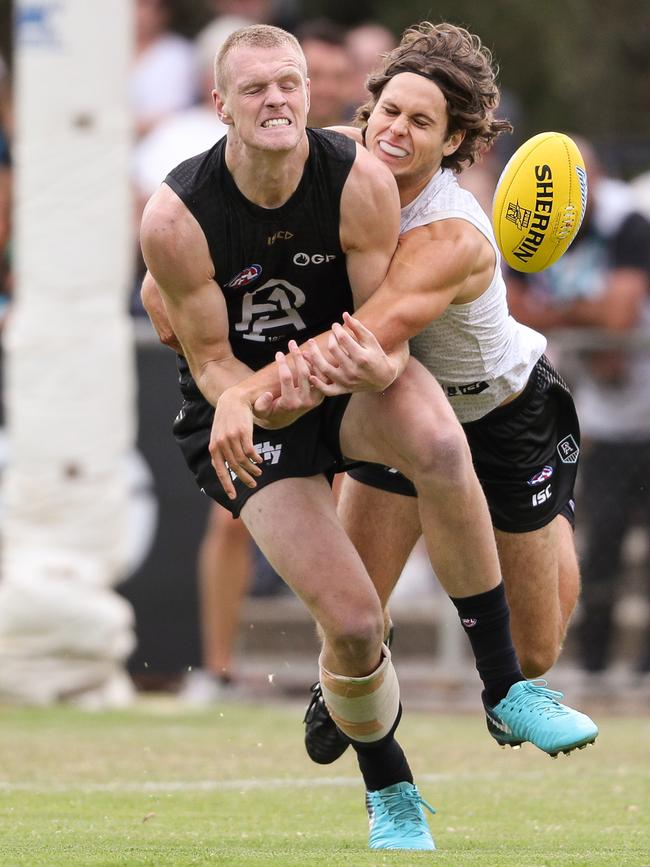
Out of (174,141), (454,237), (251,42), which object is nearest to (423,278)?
(454,237)

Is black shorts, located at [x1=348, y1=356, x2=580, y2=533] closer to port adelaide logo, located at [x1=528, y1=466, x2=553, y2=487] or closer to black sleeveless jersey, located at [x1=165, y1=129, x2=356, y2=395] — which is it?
port adelaide logo, located at [x1=528, y1=466, x2=553, y2=487]

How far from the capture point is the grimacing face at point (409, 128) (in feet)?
18.1

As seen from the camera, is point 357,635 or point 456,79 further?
point 456,79

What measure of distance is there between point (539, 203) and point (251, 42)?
3.52 ft

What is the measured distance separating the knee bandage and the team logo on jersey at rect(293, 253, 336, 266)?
1.21 m

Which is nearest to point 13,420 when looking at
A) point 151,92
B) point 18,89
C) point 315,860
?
point 18,89

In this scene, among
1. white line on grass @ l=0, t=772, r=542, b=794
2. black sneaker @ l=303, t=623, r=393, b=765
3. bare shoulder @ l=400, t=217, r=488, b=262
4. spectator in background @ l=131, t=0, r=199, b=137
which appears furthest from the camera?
spectator in background @ l=131, t=0, r=199, b=137

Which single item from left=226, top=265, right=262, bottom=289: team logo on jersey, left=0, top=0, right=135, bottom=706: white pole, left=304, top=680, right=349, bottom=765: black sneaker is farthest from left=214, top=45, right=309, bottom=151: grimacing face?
left=0, top=0, right=135, bottom=706: white pole

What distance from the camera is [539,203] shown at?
18.6 feet

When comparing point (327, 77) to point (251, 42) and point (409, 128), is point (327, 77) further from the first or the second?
point (251, 42)

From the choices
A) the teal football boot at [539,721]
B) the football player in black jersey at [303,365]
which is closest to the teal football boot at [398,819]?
the football player in black jersey at [303,365]

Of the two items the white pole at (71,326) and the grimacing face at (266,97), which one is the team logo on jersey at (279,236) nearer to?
the grimacing face at (266,97)

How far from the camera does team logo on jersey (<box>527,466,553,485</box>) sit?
6.14 metres

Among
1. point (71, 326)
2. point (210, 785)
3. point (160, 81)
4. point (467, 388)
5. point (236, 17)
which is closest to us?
point (467, 388)
